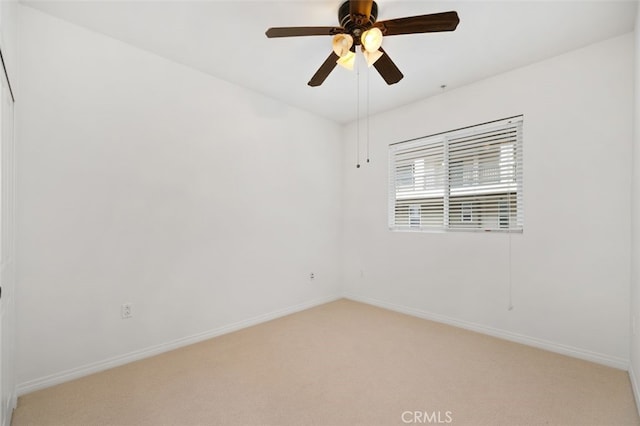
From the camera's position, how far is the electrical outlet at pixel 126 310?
2.41 m

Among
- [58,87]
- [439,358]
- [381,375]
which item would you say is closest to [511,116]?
[439,358]

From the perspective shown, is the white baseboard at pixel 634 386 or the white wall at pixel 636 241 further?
the white wall at pixel 636 241

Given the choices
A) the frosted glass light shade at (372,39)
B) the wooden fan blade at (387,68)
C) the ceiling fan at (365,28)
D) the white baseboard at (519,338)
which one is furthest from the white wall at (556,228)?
the frosted glass light shade at (372,39)

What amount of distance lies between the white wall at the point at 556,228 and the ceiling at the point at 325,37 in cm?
23

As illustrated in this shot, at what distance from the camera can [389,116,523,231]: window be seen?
2.91 m

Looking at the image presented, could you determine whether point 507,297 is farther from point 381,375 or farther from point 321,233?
point 321,233

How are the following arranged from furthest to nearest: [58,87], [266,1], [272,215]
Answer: [272,215] < [58,87] < [266,1]

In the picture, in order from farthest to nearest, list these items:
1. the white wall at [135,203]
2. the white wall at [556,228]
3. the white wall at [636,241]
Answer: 1. the white wall at [556,228]
2. the white wall at [135,203]
3. the white wall at [636,241]

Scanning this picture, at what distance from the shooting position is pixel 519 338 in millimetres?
2781

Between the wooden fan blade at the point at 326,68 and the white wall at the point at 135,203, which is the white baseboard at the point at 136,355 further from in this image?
the wooden fan blade at the point at 326,68

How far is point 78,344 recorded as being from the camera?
7.22 ft

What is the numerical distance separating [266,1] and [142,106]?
135 centimetres

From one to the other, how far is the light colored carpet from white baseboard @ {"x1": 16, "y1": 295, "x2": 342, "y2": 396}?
60 mm

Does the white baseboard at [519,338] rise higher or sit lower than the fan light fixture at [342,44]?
lower
